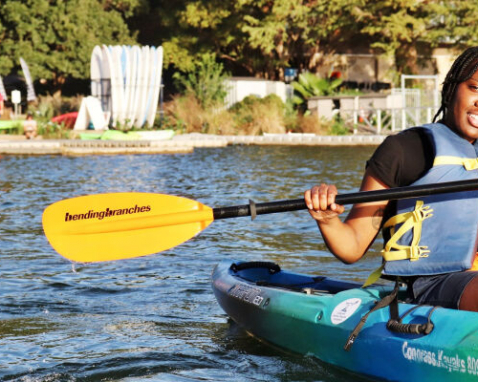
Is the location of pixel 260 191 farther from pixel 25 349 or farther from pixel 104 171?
pixel 25 349

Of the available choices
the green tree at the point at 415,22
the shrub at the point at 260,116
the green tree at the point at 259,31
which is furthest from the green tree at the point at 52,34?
the green tree at the point at 415,22

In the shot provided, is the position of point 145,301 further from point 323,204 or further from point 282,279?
point 323,204

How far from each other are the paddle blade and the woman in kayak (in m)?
0.87

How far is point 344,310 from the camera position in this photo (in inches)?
164

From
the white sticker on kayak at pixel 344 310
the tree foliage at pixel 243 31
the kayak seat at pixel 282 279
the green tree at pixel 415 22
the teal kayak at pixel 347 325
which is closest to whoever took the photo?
the teal kayak at pixel 347 325

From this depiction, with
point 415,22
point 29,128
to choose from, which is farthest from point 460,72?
point 415,22

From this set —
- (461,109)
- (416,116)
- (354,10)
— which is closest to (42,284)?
(461,109)

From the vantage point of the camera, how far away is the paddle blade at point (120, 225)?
442 centimetres

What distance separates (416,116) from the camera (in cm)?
2611

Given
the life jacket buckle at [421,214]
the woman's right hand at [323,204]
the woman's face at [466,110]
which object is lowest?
the life jacket buckle at [421,214]

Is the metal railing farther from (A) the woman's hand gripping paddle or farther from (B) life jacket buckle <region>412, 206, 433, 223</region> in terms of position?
(B) life jacket buckle <region>412, 206, 433, 223</region>

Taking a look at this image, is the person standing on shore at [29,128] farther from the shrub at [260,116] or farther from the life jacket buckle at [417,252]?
the life jacket buckle at [417,252]

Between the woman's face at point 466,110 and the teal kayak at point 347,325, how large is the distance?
703 mm

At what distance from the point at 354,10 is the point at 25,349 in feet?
81.5
